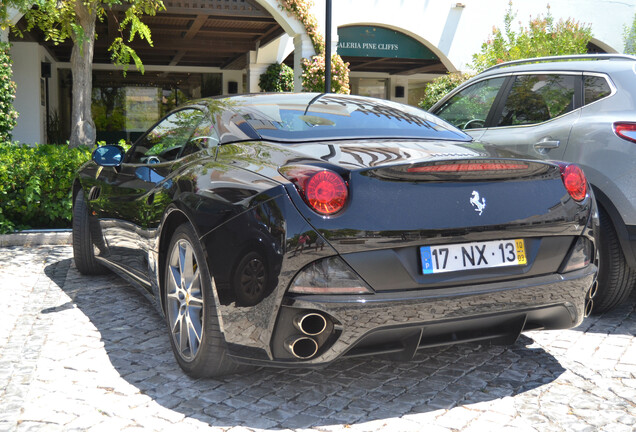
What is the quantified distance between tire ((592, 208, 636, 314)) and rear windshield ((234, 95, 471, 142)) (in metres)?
1.30

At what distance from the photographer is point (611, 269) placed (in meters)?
4.59

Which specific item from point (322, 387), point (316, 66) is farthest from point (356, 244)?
point (316, 66)

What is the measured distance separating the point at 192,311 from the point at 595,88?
10.6ft

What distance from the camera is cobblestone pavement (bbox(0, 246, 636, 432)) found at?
301 cm

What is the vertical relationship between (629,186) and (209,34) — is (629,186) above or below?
below

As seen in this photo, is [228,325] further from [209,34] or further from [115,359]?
[209,34]

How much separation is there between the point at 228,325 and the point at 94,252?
9.63ft

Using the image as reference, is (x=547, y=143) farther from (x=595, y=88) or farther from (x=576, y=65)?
(x=576, y=65)

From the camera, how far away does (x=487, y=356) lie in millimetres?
3869

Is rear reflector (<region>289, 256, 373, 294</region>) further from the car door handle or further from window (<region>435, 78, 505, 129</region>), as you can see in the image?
window (<region>435, 78, 505, 129</region>)

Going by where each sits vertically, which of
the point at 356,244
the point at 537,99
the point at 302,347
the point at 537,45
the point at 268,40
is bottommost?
the point at 302,347

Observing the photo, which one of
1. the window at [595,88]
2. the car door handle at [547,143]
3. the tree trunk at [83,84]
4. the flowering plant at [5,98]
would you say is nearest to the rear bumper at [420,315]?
the car door handle at [547,143]

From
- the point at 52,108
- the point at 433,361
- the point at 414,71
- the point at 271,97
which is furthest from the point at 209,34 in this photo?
the point at 433,361

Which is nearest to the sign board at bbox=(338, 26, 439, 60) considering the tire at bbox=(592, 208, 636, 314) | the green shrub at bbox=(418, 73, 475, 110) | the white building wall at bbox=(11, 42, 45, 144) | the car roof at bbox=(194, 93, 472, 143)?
the green shrub at bbox=(418, 73, 475, 110)
